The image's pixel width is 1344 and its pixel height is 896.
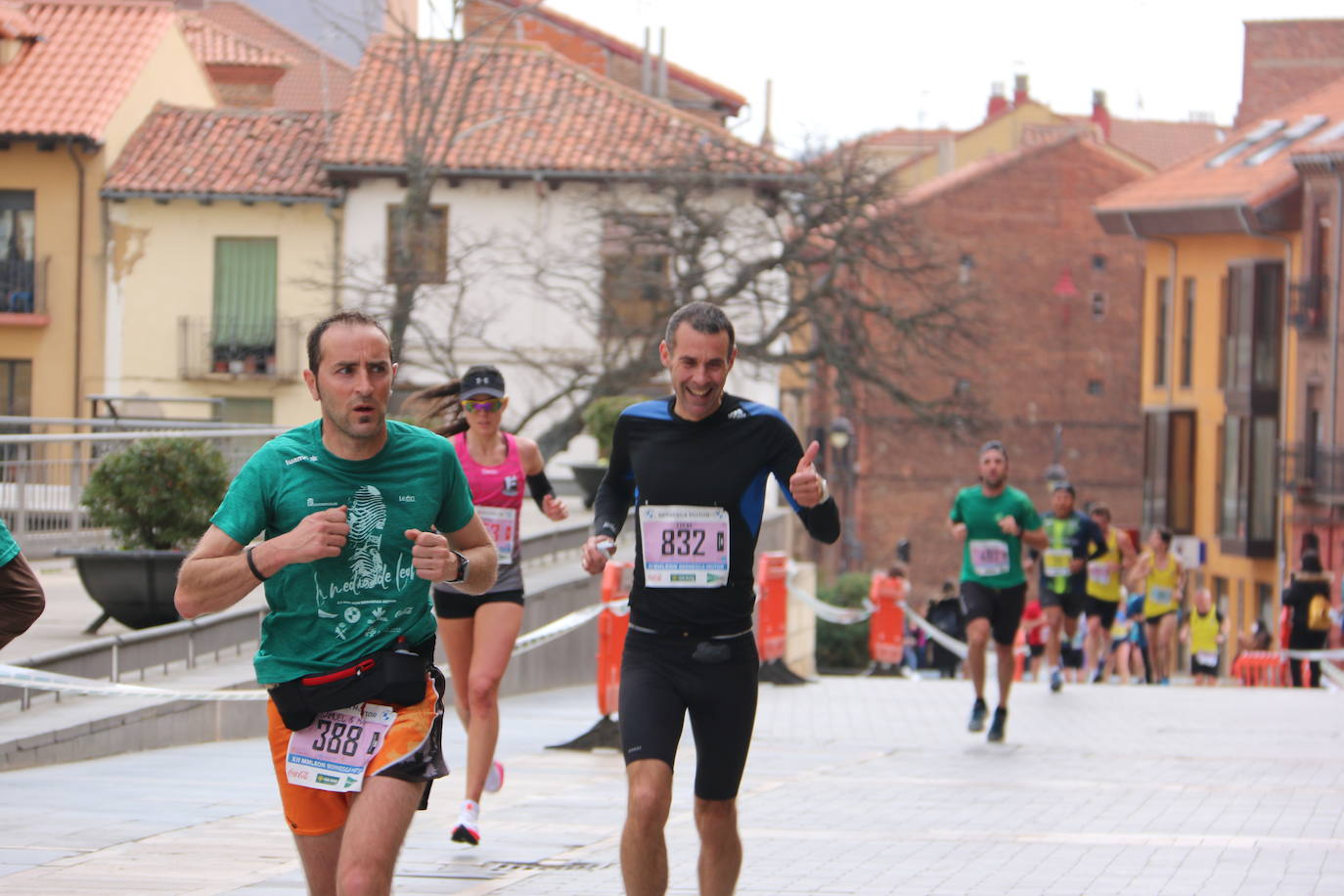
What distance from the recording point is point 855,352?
131ft

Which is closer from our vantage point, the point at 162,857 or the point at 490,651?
the point at 162,857

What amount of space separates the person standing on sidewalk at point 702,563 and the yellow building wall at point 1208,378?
44357mm

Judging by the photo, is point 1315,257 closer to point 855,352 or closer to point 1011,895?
point 855,352

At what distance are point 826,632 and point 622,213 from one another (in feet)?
29.9

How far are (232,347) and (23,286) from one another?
4214mm

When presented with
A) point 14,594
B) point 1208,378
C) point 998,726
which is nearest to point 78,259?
point 1208,378

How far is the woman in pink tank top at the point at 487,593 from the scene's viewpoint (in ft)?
30.7

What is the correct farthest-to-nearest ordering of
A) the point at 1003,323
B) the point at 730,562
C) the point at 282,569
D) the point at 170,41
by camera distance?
the point at 1003,323, the point at 170,41, the point at 730,562, the point at 282,569

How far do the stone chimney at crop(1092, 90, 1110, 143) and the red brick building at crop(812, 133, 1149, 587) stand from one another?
61.3 ft

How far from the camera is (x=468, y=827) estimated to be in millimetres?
8984

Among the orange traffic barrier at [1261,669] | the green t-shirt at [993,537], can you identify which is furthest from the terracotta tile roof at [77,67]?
the green t-shirt at [993,537]

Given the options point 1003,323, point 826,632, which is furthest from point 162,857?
point 1003,323

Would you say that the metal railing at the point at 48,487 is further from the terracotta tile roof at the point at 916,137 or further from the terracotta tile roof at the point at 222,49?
the terracotta tile roof at the point at 916,137

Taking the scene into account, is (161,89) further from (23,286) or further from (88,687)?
(88,687)
